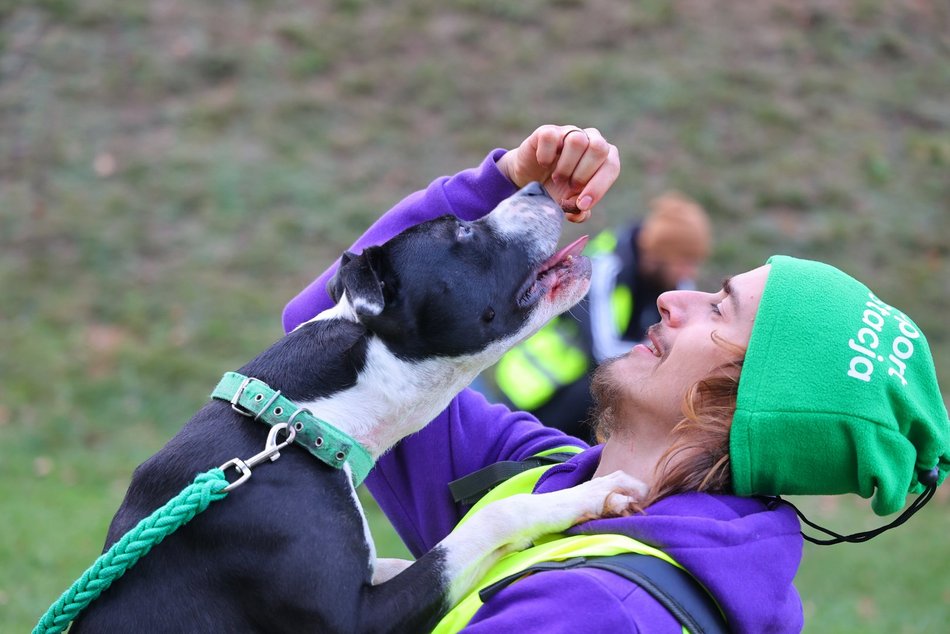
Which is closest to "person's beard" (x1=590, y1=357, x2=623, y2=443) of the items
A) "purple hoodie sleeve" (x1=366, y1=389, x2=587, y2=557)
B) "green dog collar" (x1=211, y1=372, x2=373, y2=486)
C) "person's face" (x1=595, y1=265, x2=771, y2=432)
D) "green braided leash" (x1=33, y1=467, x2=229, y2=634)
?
"person's face" (x1=595, y1=265, x2=771, y2=432)

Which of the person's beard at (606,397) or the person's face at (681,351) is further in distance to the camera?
the person's beard at (606,397)

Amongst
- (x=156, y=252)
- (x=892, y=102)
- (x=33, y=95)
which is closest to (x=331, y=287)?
(x=156, y=252)

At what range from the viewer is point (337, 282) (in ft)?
9.31

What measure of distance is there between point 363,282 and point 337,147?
7.43m

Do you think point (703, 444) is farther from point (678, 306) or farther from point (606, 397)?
point (678, 306)

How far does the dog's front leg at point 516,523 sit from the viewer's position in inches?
93.1

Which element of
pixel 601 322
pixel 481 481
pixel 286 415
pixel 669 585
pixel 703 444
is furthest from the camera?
pixel 601 322

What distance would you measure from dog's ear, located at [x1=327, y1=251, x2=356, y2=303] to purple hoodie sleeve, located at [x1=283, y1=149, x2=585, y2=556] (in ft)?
0.25

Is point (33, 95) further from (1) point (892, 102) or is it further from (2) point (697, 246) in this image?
(1) point (892, 102)

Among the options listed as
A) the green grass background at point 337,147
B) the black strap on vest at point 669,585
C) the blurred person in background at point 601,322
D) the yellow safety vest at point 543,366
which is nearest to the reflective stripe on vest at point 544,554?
the black strap on vest at point 669,585

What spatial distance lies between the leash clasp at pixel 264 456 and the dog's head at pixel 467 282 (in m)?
0.38

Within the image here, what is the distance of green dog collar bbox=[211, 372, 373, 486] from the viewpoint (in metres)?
2.45

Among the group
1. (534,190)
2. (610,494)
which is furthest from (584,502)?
(534,190)

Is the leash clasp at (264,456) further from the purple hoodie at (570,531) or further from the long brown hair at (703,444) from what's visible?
the long brown hair at (703,444)
